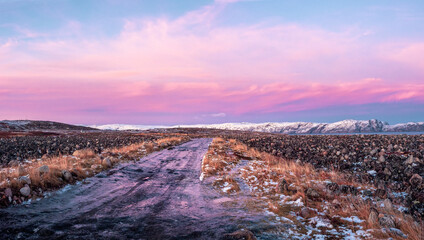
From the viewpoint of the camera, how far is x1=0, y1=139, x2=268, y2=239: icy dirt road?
17.7 ft

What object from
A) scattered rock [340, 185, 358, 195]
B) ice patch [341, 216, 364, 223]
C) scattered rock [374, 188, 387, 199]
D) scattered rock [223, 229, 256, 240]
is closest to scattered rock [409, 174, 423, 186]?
scattered rock [374, 188, 387, 199]

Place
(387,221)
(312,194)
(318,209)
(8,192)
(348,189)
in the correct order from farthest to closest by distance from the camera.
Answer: (348,189) < (312,194) < (8,192) < (318,209) < (387,221)

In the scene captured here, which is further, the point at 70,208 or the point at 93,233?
the point at 70,208

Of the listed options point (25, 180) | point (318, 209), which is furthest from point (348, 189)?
point (25, 180)

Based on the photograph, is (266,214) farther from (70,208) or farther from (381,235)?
(70,208)

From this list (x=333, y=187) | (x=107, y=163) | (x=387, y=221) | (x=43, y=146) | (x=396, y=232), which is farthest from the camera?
(x=43, y=146)

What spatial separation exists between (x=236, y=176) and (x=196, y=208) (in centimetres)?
515

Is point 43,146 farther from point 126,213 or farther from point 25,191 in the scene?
point 126,213

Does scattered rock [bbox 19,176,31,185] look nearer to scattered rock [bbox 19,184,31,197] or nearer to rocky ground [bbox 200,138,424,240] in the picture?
scattered rock [bbox 19,184,31,197]

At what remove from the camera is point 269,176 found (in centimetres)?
1147

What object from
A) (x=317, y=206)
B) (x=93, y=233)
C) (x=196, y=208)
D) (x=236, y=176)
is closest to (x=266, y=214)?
(x=317, y=206)

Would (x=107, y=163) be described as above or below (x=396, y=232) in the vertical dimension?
above

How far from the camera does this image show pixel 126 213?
6.71 metres

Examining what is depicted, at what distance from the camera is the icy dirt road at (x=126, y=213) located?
5383 millimetres
